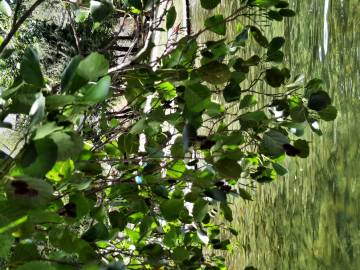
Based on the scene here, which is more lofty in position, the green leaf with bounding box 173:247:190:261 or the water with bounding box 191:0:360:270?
the water with bounding box 191:0:360:270

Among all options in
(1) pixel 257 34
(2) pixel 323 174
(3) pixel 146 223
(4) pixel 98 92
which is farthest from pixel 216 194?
(2) pixel 323 174

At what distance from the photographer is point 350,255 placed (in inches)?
71.2

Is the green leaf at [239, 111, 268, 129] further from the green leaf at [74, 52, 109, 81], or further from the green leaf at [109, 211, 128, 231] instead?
the green leaf at [74, 52, 109, 81]

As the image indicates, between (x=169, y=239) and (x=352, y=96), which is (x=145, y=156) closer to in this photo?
(x=169, y=239)

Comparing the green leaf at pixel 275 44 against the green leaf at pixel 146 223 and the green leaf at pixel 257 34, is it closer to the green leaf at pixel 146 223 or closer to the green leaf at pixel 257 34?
the green leaf at pixel 257 34

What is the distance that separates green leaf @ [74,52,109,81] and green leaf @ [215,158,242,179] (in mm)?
455

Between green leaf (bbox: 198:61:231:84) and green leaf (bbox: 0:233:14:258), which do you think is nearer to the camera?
green leaf (bbox: 0:233:14:258)

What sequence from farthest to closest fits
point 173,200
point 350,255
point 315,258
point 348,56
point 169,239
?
1. point 315,258
2. point 348,56
3. point 350,255
4. point 169,239
5. point 173,200

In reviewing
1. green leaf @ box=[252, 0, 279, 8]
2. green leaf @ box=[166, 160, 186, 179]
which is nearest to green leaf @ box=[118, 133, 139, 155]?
green leaf @ box=[166, 160, 186, 179]

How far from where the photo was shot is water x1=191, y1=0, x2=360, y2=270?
1.87 m

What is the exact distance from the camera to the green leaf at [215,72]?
3.99 feet

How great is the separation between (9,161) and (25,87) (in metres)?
0.12

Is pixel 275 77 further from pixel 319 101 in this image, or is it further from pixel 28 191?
pixel 28 191

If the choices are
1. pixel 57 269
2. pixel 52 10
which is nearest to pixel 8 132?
pixel 52 10
